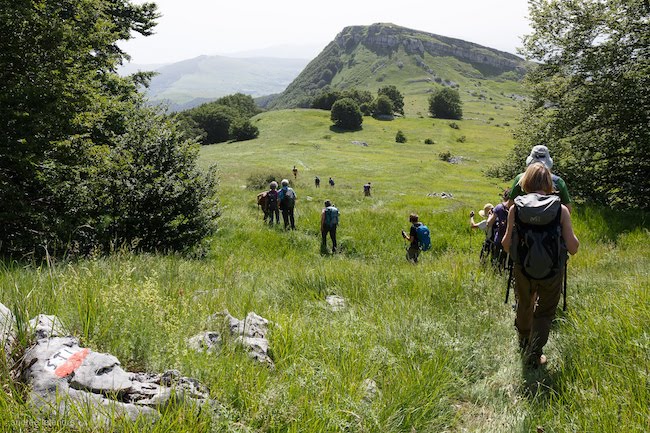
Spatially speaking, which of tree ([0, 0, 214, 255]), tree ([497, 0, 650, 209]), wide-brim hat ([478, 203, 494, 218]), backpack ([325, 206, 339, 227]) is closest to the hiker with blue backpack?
wide-brim hat ([478, 203, 494, 218])

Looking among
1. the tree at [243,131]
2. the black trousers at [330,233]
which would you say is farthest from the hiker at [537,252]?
the tree at [243,131]

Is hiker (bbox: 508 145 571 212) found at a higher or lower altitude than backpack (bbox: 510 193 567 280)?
higher

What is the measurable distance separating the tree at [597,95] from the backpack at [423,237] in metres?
8.29

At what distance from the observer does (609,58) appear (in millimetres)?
13195

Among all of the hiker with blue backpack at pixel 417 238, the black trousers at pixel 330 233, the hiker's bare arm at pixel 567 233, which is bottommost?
the black trousers at pixel 330 233

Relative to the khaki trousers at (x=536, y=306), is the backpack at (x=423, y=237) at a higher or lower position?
lower

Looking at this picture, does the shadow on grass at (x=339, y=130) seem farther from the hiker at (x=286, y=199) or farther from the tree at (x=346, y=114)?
the hiker at (x=286, y=199)

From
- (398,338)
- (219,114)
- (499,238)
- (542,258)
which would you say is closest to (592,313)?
(542,258)

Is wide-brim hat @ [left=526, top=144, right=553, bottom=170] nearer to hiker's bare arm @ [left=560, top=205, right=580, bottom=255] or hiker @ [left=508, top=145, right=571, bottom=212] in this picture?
hiker @ [left=508, top=145, right=571, bottom=212]

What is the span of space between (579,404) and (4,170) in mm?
9114

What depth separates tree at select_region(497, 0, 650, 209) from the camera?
13.1m

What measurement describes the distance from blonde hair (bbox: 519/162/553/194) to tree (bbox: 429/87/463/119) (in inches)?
4942

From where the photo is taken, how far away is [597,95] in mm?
13508

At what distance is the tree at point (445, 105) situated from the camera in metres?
119
